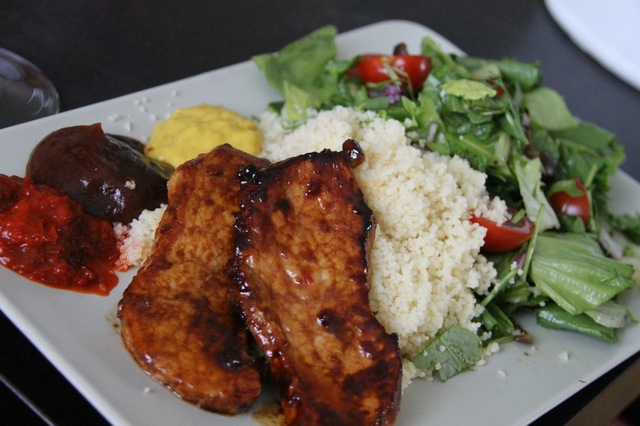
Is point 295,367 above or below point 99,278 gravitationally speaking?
above

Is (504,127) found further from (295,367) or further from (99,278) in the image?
(99,278)

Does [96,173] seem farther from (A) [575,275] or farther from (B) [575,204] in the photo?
(B) [575,204]

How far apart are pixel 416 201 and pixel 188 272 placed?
1.00 metres

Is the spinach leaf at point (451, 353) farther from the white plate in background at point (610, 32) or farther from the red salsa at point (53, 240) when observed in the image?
the white plate in background at point (610, 32)

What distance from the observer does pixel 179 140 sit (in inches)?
119

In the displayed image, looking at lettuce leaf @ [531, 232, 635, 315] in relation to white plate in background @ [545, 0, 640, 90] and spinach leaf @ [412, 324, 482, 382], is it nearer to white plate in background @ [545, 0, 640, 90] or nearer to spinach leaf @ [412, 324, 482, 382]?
spinach leaf @ [412, 324, 482, 382]

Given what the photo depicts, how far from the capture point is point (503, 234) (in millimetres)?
2965

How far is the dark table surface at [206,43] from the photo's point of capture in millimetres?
2613

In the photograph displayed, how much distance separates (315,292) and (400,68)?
1799 millimetres

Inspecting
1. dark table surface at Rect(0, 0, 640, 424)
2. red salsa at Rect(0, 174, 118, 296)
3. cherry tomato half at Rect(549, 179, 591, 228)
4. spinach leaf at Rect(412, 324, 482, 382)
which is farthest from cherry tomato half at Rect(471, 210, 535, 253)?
red salsa at Rect(0, 174, 118, 296)

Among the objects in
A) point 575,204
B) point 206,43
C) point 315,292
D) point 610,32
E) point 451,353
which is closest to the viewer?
point 315,292

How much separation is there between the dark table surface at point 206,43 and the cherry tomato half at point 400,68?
1.05 m

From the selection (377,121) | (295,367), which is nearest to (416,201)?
(377,121)

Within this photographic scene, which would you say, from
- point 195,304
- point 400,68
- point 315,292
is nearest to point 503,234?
point 315,292
